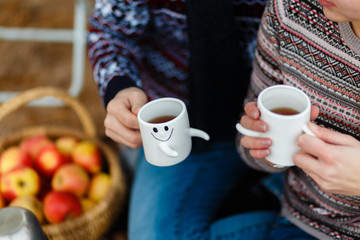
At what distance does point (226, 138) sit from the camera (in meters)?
1.13

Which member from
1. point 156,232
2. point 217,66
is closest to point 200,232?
point 156,232

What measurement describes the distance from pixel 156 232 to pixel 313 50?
0.56 m

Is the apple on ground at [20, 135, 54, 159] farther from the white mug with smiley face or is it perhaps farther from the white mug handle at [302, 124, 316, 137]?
the white mug handle at [302, 124, 316, 137]

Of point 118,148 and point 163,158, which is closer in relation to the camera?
point 163,158

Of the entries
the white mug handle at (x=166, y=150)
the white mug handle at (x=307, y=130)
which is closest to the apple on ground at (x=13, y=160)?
the white mug handle at (x=166, y=150)

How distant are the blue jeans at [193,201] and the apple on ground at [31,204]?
28cm

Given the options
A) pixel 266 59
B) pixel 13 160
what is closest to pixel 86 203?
pixel 13 160

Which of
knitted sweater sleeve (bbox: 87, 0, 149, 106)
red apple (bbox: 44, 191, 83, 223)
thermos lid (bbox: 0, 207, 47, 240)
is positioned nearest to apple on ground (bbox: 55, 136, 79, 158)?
red apple (bbox: 44, 191, 83, 223)

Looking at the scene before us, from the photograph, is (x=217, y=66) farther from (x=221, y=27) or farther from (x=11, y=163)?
(x=11, y=163)

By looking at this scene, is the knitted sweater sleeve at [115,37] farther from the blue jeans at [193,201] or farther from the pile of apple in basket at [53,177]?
the pile of apple in basket at [53,177]

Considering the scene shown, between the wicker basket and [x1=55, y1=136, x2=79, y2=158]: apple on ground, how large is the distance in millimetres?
34

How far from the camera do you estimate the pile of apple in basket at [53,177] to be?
1153 mm

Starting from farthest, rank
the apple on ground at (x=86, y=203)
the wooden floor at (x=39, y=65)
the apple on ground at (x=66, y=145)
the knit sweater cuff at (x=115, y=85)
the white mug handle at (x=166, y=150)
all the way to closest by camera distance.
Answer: the wooden floor at (x=39, y=65)
the apple on ground at (x=66, y=145)
the apple on ground at (x=86, y=203)
the knit sweater cuff at (x=115, y=85)
the white mug handle at (x=166, y=150)

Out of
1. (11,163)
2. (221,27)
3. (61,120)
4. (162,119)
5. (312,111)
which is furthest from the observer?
(61,120)
